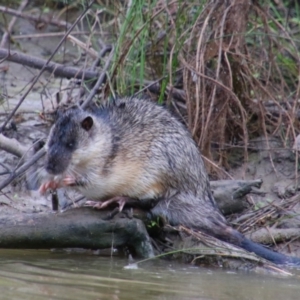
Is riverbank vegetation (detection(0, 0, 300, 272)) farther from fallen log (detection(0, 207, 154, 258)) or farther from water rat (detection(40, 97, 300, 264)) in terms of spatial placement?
fallen log (detection(0, 207, 154, 258))

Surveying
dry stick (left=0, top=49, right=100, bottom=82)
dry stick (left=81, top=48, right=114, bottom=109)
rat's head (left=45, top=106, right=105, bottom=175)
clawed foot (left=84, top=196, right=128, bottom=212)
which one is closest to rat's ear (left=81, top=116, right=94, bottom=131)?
rat's head (left=45, top=106, right=105, bottom=175)

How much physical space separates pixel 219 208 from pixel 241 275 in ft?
3.83

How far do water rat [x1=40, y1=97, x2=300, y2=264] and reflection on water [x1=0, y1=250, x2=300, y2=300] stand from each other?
0.44 metres

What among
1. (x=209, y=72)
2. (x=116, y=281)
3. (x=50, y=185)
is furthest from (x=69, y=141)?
(x=209, y=72)

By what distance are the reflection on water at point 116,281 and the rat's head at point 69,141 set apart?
0.68 m

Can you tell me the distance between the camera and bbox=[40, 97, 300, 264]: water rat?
21.0 ft

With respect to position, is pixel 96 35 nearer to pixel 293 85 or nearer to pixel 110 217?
pixel 293 85

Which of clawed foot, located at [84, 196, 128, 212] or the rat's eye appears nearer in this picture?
the rat's eye

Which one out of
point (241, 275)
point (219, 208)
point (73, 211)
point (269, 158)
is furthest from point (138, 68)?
point (241, 275)

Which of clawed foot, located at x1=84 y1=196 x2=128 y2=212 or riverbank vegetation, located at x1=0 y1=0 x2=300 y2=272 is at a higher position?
riverbank vegetation, located at x1=0 y1=0 x2=300 y2=272

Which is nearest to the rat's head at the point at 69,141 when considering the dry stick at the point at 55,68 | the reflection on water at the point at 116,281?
the reflection on water at the point at 116,281

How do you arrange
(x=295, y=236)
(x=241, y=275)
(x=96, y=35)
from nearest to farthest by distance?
(x=241, y=275)
(x=295, y=236)
(x=96, y=35)

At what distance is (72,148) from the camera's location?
6.39 metres

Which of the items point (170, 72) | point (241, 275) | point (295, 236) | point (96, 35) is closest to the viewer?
point (241, 275)
